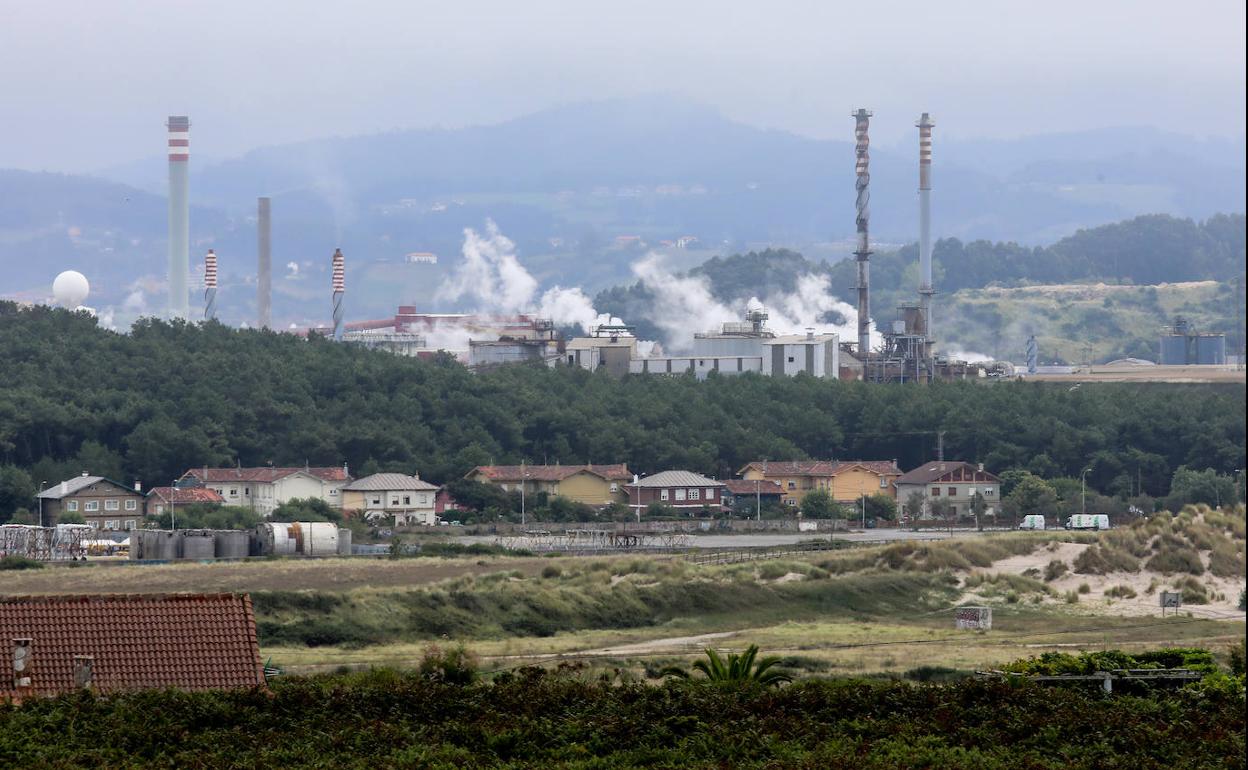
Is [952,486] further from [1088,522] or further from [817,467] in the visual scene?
[1088,522]

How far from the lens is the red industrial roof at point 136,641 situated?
27.8 metres

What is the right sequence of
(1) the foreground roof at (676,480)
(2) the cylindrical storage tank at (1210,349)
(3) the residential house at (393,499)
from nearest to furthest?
(3) the residential house at (393,499) → (1) the foreground roof at (676,480) → (2) the cylindrical storage tank at (1210,349)

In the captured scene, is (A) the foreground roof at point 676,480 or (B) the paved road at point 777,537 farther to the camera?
(A) the foreground roof at point 676,480

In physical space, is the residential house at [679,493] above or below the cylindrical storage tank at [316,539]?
above

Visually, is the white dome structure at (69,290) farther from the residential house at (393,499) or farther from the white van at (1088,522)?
Result: the white van at (1088,522)

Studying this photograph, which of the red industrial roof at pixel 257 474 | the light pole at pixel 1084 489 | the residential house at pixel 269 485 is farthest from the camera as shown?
the red industrial roof at pixel 257 474

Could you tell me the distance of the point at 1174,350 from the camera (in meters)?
148

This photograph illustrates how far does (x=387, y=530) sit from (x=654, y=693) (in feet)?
199

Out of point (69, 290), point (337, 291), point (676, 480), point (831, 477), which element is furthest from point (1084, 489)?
point (337, 291)

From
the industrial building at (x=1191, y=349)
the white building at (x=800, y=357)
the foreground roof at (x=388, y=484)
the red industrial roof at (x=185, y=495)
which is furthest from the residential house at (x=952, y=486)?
the industrial building at (x=1191, y=349)

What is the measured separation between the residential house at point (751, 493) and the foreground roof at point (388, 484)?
14005 mm

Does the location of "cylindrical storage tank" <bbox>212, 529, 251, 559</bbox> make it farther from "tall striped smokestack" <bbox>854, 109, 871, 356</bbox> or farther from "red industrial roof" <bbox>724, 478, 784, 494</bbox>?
"tall striped smokestack" <bbox>854, 109, 871, 356</bbox>

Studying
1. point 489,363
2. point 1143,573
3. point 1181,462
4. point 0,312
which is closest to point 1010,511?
point 1181,462

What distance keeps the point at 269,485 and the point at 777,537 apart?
23.5 metres
